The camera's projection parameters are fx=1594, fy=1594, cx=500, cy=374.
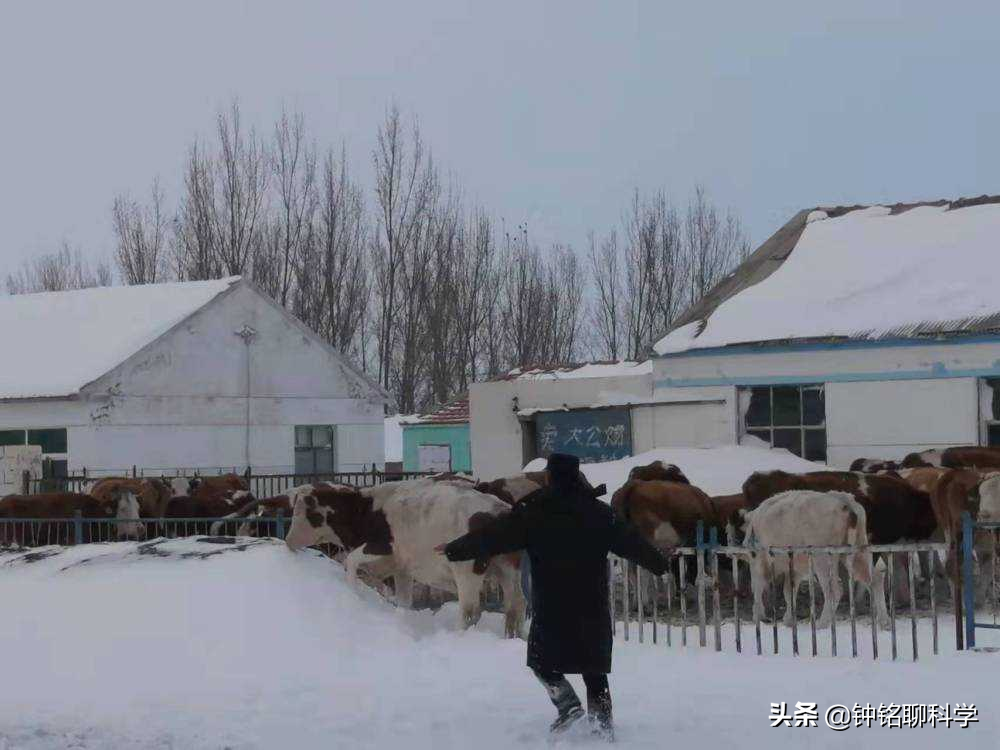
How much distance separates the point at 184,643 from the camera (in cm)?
1298

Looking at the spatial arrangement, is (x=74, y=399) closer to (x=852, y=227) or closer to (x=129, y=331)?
(x=129, y=331)

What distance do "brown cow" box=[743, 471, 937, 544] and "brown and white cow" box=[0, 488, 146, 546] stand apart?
29.3ft

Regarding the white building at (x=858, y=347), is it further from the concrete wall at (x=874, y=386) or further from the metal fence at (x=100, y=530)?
the metal fence at (x=100, y=530)

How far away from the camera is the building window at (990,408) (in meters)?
23.8

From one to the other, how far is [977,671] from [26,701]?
22.5 ft

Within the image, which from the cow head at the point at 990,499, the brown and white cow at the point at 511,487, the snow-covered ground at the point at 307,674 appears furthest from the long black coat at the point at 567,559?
the brown and white cow at the point at 511,487

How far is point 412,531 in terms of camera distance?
14766 millimetres

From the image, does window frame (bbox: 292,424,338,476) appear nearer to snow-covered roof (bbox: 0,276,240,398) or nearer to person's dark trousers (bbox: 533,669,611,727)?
snow-covered roof (bbox: 0,276,240,398)

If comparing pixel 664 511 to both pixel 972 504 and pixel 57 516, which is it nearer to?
pixel 972 504

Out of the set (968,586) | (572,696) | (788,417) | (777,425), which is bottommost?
(572,696)

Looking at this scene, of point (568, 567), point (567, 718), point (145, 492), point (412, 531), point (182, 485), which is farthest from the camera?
point (182, 485)

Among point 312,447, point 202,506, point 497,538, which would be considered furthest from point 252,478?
point 497,538

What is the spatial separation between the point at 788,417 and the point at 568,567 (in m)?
16.9

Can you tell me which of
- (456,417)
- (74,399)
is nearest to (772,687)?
(74,399)
